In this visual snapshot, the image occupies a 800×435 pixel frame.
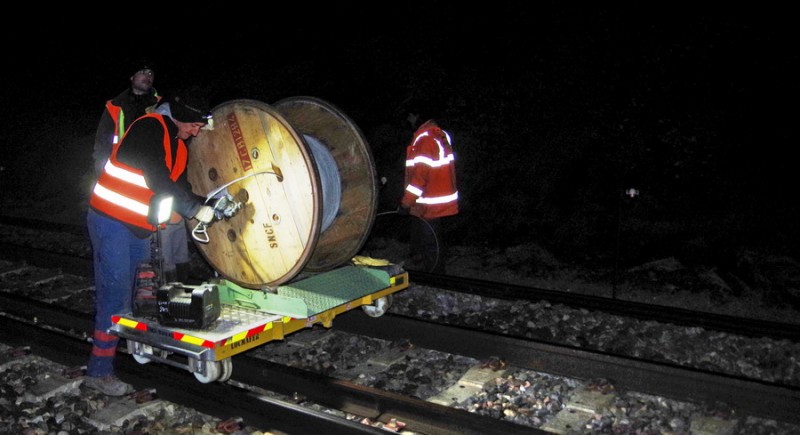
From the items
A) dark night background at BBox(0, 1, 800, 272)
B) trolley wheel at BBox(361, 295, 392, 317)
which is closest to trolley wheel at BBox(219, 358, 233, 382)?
trolley wheel at BBox(361, 295, 392, 317)

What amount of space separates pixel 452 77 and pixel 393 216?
12.7 feet

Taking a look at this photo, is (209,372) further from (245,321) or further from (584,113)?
(584,113)

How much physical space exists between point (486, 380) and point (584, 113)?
7925mm

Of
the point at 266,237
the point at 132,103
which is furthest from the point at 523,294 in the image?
the point at 132,103

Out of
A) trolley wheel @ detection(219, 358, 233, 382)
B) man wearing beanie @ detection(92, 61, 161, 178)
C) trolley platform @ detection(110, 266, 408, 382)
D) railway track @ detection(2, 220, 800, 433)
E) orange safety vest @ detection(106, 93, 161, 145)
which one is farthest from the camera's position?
orange safety vest @ detection(106, 93, 161, 145)

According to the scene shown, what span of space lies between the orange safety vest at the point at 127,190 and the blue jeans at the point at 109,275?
0.39 ft

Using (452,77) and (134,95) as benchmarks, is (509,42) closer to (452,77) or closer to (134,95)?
(452,77)

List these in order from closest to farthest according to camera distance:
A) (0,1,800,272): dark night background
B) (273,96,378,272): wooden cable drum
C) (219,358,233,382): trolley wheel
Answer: (219,358,233,382): trolley wheel < (273,96,378,272): wooden cable drum < (0,1,800,272): dark night background

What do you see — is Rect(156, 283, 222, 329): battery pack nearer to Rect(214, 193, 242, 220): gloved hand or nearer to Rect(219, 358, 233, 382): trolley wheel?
Rect(219, 358, 233, 382): trolley wheel

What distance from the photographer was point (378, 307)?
6270 millimetres

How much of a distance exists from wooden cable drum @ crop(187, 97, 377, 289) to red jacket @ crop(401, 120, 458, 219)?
2.44m

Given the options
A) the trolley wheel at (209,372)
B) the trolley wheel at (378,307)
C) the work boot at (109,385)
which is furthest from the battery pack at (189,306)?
the trolley wheel at (378,307)

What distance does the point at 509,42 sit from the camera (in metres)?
14.4

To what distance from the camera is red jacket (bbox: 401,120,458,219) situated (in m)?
8.10
